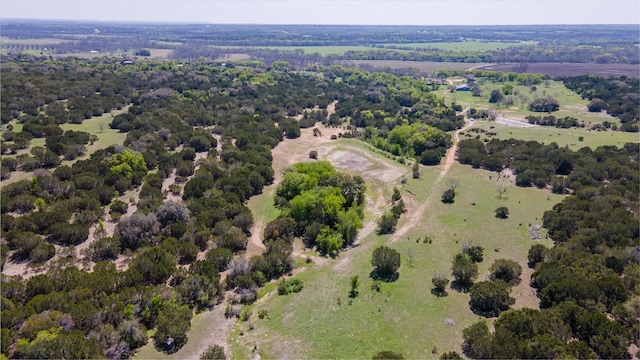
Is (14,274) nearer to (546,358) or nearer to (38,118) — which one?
(546,358)

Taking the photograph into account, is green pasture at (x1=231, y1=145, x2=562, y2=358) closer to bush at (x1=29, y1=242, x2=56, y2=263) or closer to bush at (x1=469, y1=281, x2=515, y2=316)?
bush at (x1=469, y1=281, x2=515, y2=316)

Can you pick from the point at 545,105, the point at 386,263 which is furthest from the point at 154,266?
the point at 545,105

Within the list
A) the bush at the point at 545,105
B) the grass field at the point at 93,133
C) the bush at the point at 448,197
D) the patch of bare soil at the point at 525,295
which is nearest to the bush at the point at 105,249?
the grass field at the point at 93,133

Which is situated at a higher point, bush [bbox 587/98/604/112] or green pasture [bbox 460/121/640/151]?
bush [bbox 587/98/604/112]

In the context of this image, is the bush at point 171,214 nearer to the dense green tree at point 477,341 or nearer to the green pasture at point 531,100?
the dense green tree at point 477,341

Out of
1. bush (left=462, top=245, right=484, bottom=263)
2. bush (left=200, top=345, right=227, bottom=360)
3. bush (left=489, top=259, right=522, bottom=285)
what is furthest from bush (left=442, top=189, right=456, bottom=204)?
bush (left=200, top=345, right=227, bottom=360)

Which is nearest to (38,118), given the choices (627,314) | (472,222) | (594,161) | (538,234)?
(472,222)
